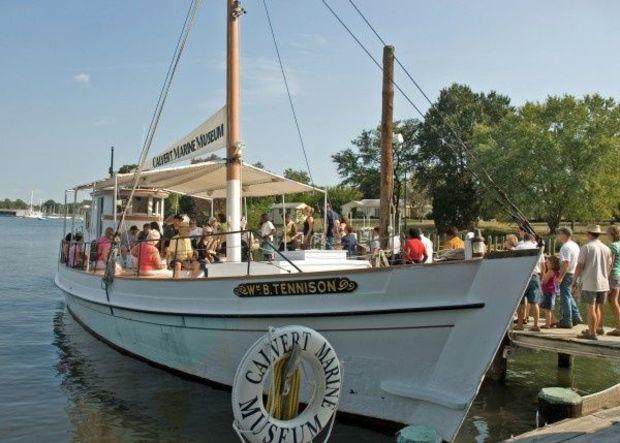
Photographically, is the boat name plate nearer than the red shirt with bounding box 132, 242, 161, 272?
Yes

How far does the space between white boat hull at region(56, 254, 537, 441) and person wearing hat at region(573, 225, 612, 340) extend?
3.33 meters

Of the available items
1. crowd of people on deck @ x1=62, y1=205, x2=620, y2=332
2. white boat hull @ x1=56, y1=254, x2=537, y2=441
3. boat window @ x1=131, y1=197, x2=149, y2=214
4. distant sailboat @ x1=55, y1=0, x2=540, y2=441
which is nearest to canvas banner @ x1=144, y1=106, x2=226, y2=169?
distant sailboat @ x1=55, y1=0, x2=540, y2=441

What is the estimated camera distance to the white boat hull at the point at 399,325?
6492 millimetres

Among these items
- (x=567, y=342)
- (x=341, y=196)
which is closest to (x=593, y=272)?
(x=567, y=342)

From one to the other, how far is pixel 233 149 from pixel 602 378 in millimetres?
7797

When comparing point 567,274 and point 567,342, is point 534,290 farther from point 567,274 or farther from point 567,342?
point 567,342

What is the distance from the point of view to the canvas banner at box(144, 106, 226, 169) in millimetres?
10078

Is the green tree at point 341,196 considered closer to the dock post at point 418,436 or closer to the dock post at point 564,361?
the dock post at point 564,361

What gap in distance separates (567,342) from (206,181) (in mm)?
7638

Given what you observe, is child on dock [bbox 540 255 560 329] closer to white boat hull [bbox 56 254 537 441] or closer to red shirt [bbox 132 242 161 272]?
white boat hull [bbox 56 254 537 441]

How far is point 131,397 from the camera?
974 cm

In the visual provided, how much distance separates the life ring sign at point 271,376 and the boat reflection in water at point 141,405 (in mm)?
1076

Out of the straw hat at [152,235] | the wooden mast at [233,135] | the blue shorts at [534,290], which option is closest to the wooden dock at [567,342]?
the blue shorts at [534,290]

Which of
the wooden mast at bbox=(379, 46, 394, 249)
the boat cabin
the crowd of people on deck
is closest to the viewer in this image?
the crowd of people on deck
